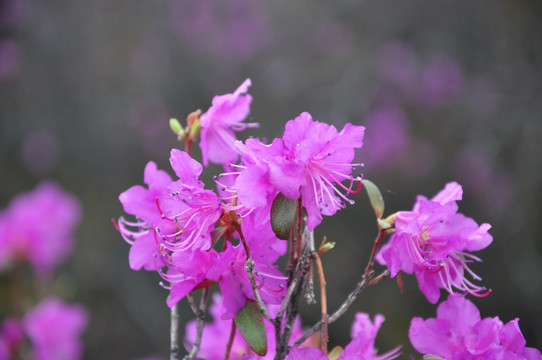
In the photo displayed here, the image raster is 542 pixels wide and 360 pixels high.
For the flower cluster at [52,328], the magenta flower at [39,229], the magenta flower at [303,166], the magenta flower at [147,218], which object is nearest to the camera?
the magenta flower at [303,166]

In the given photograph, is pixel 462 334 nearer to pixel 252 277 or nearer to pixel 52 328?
pixel 252 277

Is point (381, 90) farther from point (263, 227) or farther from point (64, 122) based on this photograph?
point (263, 227)

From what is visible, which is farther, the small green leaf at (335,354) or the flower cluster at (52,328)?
the flower cluster at (52,328)

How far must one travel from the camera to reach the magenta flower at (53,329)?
1941 millimetres

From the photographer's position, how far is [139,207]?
80 centimetres

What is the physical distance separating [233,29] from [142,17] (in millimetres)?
813

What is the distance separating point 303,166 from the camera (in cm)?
69

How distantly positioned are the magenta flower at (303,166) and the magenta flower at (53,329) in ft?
5.15

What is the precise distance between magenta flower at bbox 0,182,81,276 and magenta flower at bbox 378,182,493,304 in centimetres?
177

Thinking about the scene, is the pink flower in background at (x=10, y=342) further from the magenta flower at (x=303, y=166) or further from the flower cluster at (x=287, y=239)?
the magenta flower at (x=303, y=166)

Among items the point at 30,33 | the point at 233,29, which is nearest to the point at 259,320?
the point at 30,33

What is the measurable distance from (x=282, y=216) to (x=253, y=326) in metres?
0.17

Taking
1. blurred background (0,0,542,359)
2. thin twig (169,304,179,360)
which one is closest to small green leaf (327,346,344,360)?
thin twig (169,304,179,360)

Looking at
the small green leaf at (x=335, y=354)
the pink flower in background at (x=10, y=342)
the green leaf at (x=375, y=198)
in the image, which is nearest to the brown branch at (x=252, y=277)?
the small green leaf at (x=335, y=354)
